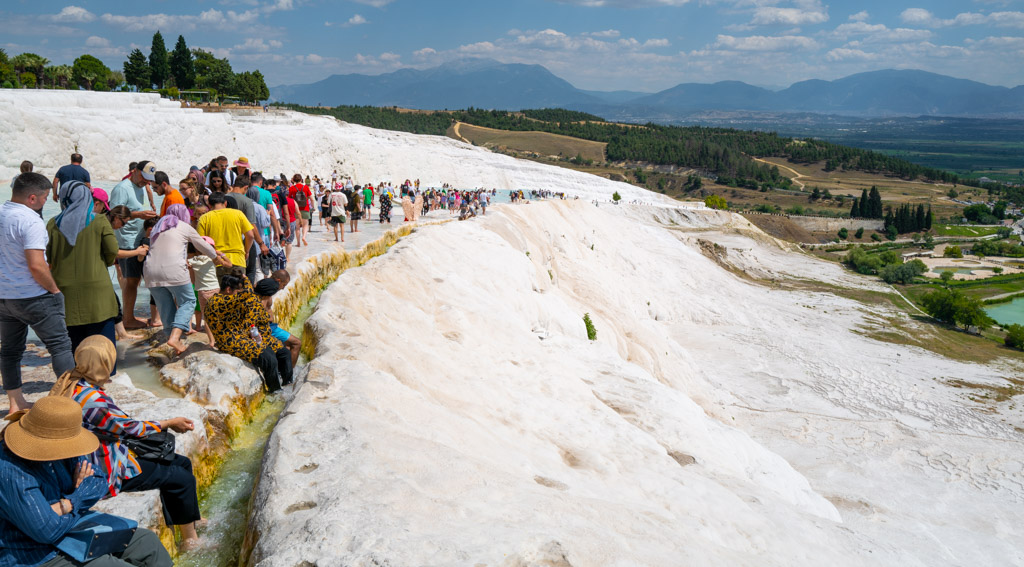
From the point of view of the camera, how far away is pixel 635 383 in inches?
474

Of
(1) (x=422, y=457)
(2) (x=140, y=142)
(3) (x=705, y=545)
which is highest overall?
(2) (x=140, y=142)

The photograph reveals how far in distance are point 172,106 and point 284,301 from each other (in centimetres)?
4609

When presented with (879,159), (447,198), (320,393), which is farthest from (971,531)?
(879,159)

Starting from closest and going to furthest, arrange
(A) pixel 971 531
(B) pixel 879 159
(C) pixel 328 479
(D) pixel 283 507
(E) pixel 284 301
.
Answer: (D) pixel 283 507 < (C) pixel 328 479 < (E) pixel 284 301 < (A) pixel 971 531 < (B) pixel 879 159

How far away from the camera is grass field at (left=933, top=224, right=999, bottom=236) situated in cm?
10294

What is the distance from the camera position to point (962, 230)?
106m

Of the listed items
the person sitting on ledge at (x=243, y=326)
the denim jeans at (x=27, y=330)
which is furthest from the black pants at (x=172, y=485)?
the person sitting on ledge at (x=243, y=326)

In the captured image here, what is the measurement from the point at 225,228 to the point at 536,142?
133740 mm

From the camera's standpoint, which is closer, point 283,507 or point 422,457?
point 283,507

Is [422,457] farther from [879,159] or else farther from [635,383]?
[879,159]

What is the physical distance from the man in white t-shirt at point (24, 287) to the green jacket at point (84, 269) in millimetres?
158

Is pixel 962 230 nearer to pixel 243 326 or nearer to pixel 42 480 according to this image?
pixel 243 326

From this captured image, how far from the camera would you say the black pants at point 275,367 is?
24.5 ft

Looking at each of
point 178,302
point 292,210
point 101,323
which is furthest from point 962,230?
point 101,323
